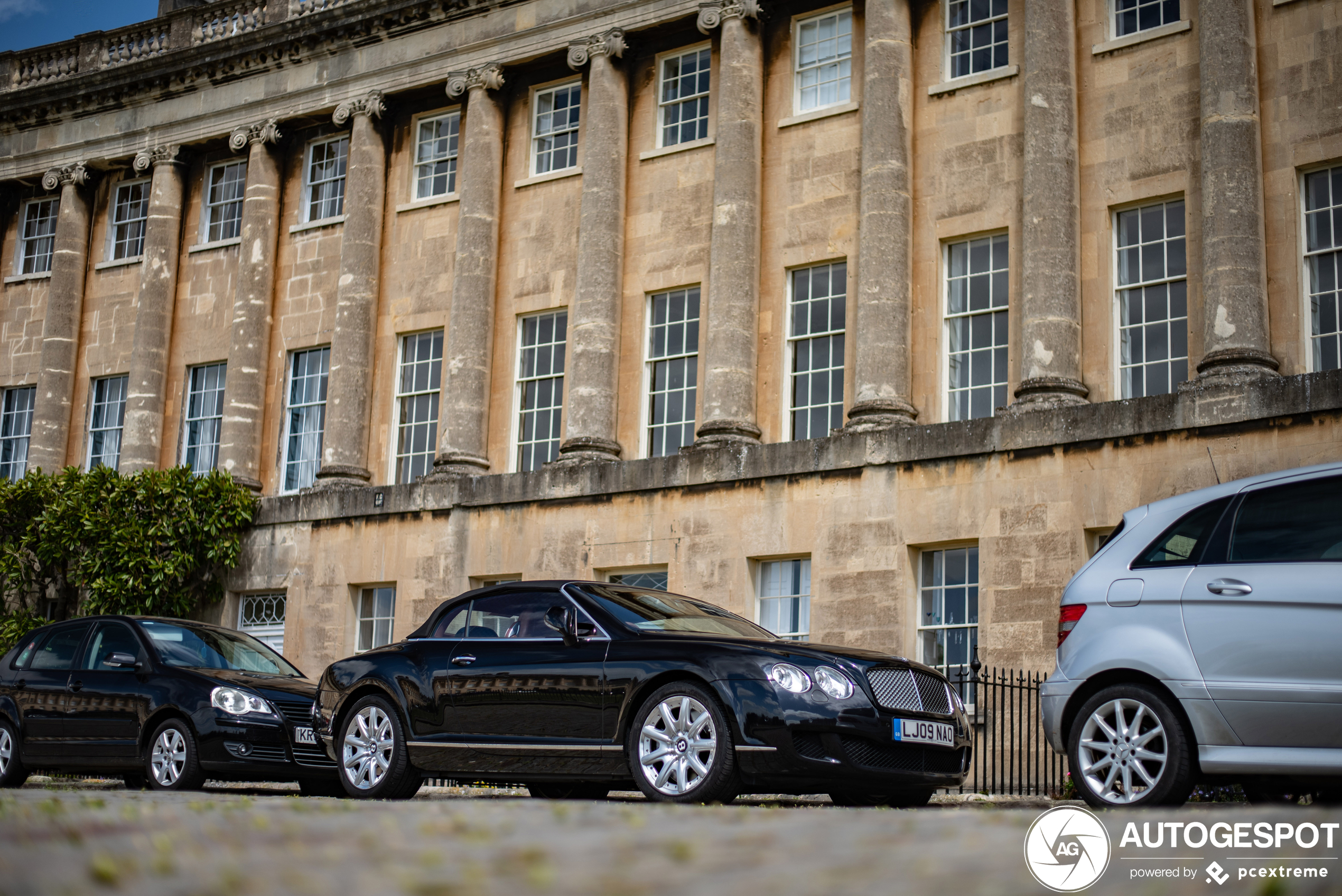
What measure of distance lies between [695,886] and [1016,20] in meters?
18.0

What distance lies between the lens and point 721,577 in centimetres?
1955

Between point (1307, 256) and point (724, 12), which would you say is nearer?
point (1307, 256)

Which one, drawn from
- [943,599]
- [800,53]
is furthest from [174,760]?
[800,53]

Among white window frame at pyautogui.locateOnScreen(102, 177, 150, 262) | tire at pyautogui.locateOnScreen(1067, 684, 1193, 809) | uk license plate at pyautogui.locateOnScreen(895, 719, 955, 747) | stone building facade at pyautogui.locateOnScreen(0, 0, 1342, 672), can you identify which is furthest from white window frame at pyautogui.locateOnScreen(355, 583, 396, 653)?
tire at pyautogui.locateOnScreen(1067, 684, 1193, 809)

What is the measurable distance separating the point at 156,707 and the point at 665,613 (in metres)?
5.30

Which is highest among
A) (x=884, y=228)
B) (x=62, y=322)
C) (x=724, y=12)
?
(x=724, y=12)

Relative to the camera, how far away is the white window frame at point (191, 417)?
26.4 metres

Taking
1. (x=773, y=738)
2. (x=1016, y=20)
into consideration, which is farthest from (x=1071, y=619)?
(x=1016, y=20)

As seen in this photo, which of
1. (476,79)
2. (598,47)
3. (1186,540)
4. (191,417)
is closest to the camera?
(1186,540)

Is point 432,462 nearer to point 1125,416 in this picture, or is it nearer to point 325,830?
point 1125,416

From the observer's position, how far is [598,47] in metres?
22.9

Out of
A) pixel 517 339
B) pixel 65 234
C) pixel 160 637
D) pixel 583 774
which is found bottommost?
pixel 583 774

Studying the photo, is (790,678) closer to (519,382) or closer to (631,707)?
(631,707)

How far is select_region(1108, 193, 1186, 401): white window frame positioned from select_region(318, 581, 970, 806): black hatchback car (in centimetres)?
859
